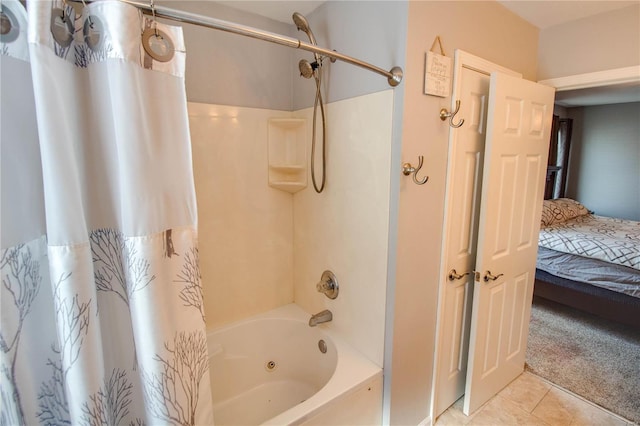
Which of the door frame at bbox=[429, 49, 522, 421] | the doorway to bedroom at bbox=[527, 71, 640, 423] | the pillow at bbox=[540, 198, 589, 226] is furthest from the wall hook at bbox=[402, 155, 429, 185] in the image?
the pillow at bbox=[540, 198, 589, 226]

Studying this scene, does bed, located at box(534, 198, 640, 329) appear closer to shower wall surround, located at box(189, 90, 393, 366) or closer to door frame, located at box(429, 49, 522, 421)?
door frame, located at box(429, 49, 522, 421)

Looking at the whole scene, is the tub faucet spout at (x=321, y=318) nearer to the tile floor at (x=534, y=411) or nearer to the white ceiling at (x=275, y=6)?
the tile floor at (x=534, y=411)

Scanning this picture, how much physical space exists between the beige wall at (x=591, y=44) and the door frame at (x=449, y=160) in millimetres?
300

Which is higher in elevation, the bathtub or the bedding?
the bedding

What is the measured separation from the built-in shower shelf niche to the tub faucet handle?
1.97 feet

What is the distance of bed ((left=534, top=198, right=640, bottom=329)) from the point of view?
2.65 metres

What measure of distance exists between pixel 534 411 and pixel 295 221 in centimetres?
193

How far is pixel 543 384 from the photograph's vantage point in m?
2.15

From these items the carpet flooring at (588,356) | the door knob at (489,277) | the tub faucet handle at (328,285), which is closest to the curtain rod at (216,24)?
the tub faucet handle at (328,285)

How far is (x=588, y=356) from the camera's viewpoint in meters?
2.49

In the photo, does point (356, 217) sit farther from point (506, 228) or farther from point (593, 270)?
point (593, 270)

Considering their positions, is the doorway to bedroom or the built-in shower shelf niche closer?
the built-in shower shelf niche

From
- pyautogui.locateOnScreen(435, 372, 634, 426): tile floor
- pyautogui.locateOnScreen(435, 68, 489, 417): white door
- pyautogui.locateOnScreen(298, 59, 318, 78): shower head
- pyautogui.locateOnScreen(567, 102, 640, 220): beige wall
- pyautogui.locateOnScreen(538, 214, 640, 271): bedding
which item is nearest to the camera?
pyautogui.locateOnScreen(435, 68, 489, 417): white door

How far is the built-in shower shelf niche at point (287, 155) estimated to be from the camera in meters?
2.01
